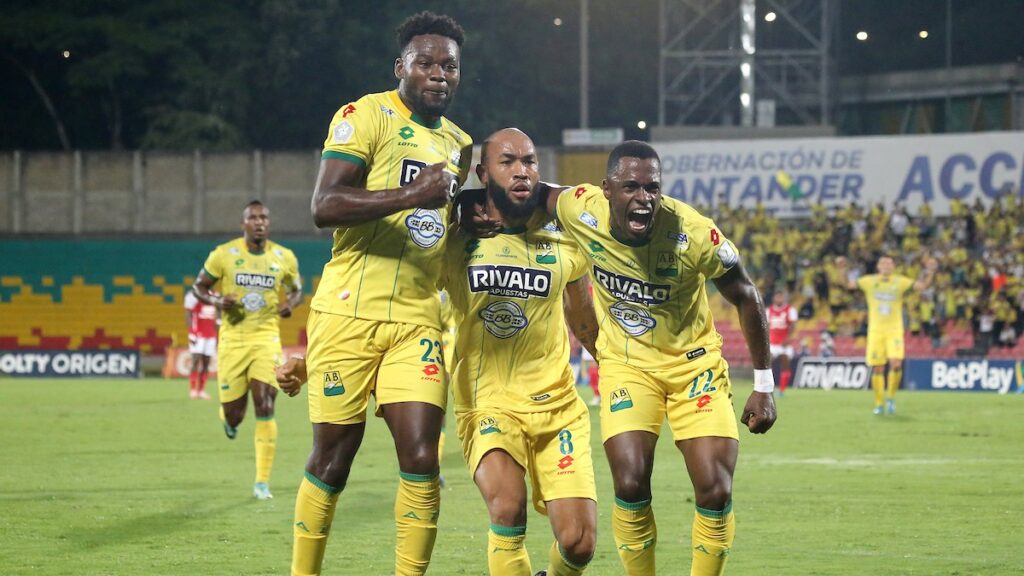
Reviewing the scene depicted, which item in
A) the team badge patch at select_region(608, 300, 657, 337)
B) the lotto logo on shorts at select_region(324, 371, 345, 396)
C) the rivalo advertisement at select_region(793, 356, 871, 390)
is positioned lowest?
the rivalo advertisement at select_region(793, 356, 871, 390)

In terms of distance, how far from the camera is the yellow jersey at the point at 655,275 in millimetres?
7477

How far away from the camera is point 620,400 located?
7.61m

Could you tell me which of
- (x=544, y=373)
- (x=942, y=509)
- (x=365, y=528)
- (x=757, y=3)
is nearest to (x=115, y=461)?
(x=365, y=528)

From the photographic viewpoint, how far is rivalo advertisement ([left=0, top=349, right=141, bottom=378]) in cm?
3631

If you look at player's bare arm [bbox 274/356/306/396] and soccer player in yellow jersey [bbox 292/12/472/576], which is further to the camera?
player's bare arm [bbox 274/356/306/396]

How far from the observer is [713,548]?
23.6ft

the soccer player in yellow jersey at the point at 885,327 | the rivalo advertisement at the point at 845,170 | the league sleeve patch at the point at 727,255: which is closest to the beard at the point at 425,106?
the league sleeve patch at the point at 727,255

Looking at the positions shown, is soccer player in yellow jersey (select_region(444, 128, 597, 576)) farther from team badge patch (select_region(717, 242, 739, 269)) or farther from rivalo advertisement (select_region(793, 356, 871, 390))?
rivalo advertisement (select_region(793, 356, 871, 390))

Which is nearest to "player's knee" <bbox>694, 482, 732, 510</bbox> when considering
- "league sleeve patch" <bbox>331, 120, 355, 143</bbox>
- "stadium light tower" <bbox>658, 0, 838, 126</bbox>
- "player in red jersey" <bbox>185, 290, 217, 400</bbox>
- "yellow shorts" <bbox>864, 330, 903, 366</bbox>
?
"league sleeve patch" <bbox>331, 120, 355, 143</bbox>

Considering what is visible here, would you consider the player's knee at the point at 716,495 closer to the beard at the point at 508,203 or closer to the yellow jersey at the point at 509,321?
the yellow jersey at the point at 509,321

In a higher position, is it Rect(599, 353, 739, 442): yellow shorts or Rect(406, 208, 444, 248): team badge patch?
Rect(406, 208, 444, 248): team badge patch

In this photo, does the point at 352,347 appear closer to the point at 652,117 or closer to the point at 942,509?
the point at 942,509

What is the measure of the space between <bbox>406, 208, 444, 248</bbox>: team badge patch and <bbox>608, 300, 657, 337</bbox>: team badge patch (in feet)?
3.97

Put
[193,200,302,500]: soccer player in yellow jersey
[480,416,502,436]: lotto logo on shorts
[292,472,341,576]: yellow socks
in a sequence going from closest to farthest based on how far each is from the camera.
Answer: [292,472,341,576]: yellow socks < [480,416,502,436]: lotto logo on shorts < [193,200,302,500]: soccer player in yellow jersey
